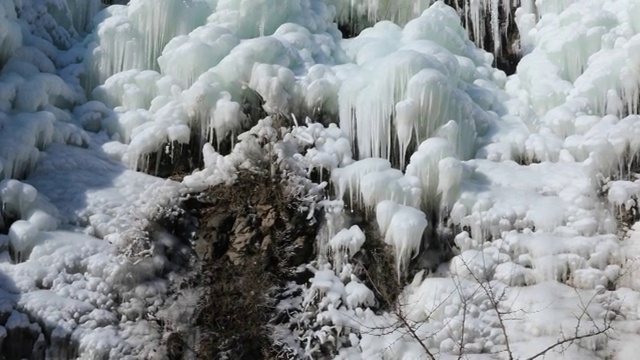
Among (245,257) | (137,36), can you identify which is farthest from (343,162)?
(137,36)

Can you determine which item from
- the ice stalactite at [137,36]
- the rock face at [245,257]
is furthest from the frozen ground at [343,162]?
the rock face at [245,257]

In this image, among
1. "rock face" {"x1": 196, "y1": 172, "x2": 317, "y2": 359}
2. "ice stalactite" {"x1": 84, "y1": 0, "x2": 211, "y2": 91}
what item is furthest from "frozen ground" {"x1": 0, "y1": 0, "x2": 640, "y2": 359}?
"rock face" {"x1": 196, "y1": 172, "x2": 317, "y2": 359}

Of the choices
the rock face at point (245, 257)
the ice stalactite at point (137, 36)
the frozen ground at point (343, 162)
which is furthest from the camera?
the ice stalactite at point (137, 36)

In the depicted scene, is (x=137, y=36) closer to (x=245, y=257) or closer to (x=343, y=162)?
(x=343, y=162)

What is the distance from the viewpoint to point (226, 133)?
7.11 m

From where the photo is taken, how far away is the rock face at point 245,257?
6.03m

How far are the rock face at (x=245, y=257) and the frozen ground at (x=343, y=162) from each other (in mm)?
177

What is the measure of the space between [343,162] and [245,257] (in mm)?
1184

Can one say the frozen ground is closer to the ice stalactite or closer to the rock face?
the ice stalactite

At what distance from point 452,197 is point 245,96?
2.27 meters

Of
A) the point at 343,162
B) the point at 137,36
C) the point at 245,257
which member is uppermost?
the point at 137,36

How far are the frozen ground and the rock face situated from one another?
177mm

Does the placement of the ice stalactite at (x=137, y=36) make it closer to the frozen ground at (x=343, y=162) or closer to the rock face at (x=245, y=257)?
the frozen ground at (x=343, y=162)

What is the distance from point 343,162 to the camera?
22.0ft
